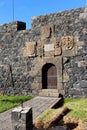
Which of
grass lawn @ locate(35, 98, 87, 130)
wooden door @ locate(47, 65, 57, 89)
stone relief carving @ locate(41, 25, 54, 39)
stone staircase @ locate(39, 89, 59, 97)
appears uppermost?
stone relief carving @ locate(41, 25, 54, 39)

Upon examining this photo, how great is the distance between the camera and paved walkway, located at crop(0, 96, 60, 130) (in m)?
7.03

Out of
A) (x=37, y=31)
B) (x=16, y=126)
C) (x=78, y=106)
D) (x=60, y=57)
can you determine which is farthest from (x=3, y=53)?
(x=16, y=126)

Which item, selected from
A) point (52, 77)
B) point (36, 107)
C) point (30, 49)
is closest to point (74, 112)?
point (36, 107)

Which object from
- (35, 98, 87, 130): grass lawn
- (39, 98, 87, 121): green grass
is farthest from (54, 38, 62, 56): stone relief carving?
(35, 98, 87, 130): grass lawn

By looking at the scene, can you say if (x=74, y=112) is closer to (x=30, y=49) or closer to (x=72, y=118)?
(x=72, y=118)

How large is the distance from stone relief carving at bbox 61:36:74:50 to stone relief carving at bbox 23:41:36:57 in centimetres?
139

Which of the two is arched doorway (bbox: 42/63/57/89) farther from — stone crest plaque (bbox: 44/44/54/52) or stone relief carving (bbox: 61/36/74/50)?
stone relief carving (bbox: 61/36/74/50)

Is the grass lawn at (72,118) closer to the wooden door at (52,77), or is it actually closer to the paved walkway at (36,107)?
the paved walkway at (36,107)

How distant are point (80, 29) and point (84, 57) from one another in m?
1.06

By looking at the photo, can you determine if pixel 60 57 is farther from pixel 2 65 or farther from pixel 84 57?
pixel 2 65

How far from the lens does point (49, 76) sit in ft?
37.0

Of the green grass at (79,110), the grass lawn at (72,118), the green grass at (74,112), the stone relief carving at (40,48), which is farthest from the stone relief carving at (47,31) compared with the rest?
the grass lawn at (72,118)

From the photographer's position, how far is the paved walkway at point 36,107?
277 inches

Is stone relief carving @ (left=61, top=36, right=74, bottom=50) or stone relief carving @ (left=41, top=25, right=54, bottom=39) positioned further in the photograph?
stone relief carving @ (left=41, top=25, right=54, bottom=39)
